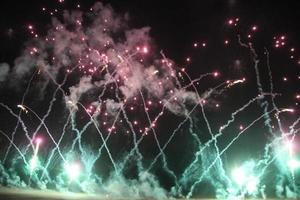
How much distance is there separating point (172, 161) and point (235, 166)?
4480 millimetres

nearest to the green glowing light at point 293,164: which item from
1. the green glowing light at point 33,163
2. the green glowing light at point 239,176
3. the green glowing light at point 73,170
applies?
the green glowing light at point 239,176

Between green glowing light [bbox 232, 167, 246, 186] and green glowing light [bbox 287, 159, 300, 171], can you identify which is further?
green glowing light [bbox 287, 159, 300, 171]

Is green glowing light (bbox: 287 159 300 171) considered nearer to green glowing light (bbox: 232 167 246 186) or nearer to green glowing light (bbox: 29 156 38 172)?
green glowing light (bbox: 232 167 246 186)

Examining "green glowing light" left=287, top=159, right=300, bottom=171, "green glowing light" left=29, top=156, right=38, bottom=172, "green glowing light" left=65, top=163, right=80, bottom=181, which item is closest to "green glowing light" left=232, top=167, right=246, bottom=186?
"green glowing light" left=287, top=159, right=300, bottom=171

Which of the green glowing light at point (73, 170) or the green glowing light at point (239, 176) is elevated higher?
the green glowing light at point (239, 176)

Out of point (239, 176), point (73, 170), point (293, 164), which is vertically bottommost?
point (73, 170)

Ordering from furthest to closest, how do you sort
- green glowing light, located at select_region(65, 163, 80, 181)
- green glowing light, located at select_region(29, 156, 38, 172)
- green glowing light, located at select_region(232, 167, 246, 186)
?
green glowing light, located at select_region(29, 156, 38, 172)
green glowing light, located at select_region(65, 163, 80, 181)
green glowing light, located at select_region(232, 167, 246, 186)

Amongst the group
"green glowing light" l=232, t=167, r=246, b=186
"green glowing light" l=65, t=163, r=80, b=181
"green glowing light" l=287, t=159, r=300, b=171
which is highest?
"green glowing light" l=287, t=159, r=300, b=171

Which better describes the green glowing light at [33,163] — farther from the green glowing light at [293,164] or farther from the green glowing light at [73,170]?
the green glowing light at [293,164]

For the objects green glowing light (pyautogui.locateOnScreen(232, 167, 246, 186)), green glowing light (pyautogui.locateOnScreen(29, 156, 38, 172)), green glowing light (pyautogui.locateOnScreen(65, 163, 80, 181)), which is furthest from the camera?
green glowing light (pyautogui.locateOnScreen(29, 156, 38, 172))

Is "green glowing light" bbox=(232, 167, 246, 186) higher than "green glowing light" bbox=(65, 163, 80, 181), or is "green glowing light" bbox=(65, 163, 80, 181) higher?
"green glowing light" bbox=(232, 167, 246, 186)

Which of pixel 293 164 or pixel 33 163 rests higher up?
pixel 293 164

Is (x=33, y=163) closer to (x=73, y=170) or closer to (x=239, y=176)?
(x=73, y=170)

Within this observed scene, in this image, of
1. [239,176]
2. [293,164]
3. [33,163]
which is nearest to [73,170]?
[33,163]
